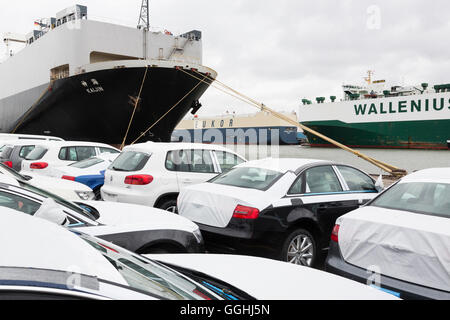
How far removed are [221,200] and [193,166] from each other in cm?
239

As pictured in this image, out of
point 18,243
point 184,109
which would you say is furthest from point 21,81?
point 18,243

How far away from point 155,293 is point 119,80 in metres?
20.3

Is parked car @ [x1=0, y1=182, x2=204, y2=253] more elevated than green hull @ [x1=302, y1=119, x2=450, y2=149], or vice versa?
green hull @ [x1=302, y1=119, x2=450, y2=149]

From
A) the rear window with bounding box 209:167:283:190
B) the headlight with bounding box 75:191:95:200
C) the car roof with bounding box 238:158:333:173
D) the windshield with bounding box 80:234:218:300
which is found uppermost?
the car roof with bounding box 238:158:333:173

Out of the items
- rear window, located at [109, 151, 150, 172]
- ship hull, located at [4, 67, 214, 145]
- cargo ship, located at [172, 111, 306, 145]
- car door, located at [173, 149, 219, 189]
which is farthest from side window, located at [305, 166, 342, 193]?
cargo ship, located at [172, 111, 306, 145]

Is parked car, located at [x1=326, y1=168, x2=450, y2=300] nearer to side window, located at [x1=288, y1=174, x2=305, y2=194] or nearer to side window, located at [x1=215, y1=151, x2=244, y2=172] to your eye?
side window, located at [x1=288, y1=174, x2=305, y2=194]

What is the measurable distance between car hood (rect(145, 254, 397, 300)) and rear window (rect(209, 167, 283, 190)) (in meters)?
2.12

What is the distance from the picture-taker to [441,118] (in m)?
33.5

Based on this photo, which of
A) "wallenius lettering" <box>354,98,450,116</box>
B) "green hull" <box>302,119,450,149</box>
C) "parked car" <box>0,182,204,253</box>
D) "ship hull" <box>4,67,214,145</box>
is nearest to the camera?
"parked car" <box>0,182,204,253</box>

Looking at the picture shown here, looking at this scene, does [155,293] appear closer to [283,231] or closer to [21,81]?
[283,231]

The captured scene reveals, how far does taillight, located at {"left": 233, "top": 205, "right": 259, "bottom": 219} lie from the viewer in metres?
4.30

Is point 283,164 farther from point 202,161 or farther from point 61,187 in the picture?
point 61,187
